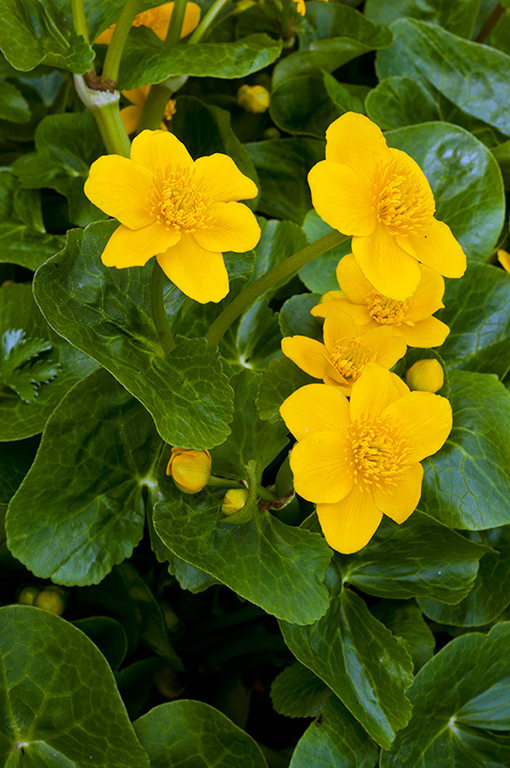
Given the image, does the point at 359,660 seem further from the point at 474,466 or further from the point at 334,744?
the point at 474,466

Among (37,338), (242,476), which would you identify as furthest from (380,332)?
(37,338)

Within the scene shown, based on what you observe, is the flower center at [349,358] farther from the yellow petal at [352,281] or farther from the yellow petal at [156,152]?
the yellow petal at [156,152]

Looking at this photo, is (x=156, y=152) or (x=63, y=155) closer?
(x=156, y=152)

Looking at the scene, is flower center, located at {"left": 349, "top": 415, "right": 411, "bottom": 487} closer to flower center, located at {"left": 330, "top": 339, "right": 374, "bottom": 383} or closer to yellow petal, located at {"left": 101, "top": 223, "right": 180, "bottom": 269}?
flower center, located at {"left": 330, "top": 339, "right": 374, "bottom": 383}

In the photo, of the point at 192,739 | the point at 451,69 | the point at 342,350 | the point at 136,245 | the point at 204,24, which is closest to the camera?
the point at 136,245

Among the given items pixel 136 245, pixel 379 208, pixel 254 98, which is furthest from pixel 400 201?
pixel 254 98

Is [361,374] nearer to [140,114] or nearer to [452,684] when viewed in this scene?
[452,684]
